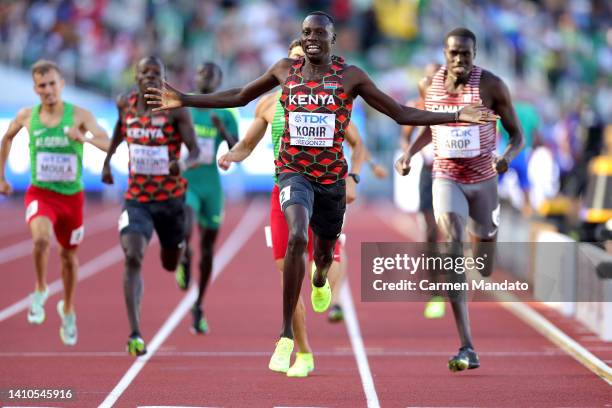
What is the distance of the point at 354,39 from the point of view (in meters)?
31.5

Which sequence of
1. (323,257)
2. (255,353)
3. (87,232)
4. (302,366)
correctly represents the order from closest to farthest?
(323,257), (302,366), (255,353), (87,232)

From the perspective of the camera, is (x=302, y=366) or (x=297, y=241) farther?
(x=302, y=366)

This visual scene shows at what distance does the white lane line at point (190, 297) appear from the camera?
27.5ft

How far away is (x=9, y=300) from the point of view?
13883mm

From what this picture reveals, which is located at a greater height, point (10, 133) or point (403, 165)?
point (10, 133)

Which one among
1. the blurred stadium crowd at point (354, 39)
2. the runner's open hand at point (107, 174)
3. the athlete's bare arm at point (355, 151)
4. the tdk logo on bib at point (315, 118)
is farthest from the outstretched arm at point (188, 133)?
the blurred stadium crowd at point (354, 39)

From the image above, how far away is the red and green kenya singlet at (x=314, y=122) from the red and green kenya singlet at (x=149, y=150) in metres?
2.03

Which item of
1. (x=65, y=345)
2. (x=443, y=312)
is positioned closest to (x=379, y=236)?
(x=443, y=312)

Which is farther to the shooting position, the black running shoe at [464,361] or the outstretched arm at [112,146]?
the outstretched arm at [112,146]

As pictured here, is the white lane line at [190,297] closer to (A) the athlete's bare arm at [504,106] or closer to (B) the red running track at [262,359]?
(B) the red running track at [262,359]

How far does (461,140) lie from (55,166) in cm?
332

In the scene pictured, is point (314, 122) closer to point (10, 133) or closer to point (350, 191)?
point (350, 191)

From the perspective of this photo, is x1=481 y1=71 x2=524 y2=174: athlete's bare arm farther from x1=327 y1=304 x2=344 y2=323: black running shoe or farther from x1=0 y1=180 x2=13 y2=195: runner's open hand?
x1=0 y1=180 x2=13 y2=195: runner's open hand

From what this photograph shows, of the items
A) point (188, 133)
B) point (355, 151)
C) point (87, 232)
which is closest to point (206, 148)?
point (188, 133)
